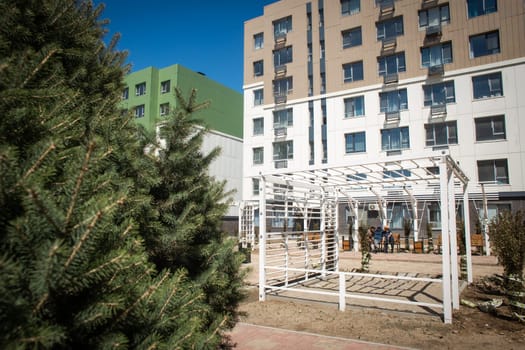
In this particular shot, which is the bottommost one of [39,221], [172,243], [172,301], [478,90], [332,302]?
[332,302]

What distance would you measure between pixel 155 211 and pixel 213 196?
725mm

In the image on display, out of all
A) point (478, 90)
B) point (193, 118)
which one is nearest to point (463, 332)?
point (193, 118)

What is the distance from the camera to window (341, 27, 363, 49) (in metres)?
31.8

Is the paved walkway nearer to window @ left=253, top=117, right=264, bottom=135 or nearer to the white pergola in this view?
the white pergola

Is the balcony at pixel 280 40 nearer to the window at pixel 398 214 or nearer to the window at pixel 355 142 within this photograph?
the window at pixel 355 142

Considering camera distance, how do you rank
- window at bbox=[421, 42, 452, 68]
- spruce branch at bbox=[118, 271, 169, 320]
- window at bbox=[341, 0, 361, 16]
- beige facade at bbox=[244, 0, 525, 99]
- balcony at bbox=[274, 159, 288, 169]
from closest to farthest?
spruce branch at bbox=[118, 271, 169, 320] → beige facade at bbox=[244, 0, 525, 99] → window at bbox=[421, 42, 452, 68] → window at bbox=[341, 0, 361, 16] → balcony at bbox=[274, 159, 288, 169]

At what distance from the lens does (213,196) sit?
12.0 ft

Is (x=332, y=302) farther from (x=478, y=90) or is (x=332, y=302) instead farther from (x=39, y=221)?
(x=478, y=90)

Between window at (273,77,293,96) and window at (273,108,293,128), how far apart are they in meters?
1.69

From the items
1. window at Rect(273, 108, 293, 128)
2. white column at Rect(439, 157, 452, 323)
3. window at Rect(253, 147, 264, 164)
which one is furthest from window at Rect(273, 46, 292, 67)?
white column at Rect(439, 157, 452, 323)

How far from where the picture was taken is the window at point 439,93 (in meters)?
27.8

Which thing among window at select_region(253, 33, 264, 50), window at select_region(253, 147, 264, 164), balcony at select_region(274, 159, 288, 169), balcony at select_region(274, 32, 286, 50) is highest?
window at select_region(253, 33, 264, 50)

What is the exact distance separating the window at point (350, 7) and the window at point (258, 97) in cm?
1048

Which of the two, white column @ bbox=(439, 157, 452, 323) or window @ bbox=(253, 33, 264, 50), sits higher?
window @ bbox=(253, 33, 264, 50)
